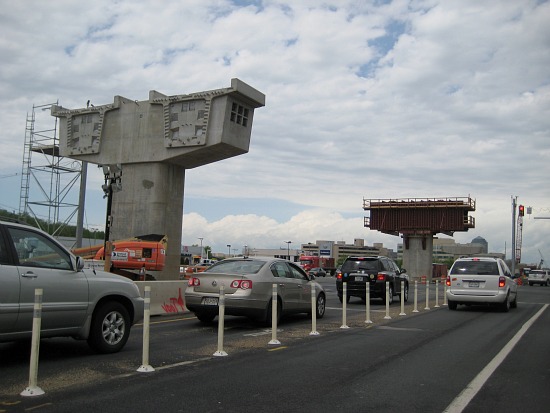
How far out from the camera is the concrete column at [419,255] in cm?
6038

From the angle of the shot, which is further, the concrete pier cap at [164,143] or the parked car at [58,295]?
the concrete pier cap at [164,143]

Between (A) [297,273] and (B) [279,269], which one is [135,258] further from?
(B) [279,269]

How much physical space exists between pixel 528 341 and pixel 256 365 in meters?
5.88

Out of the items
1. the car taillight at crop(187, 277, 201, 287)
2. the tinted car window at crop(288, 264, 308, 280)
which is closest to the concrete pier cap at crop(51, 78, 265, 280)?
the tinted car window at crop(288, 264, 308, 280)

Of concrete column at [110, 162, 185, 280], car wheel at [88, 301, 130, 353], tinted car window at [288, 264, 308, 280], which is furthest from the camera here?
concrete column at [110, 162, 185, 280]

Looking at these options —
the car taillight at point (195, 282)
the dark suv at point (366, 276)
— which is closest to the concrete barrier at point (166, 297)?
the car taillight at point (195, 282)

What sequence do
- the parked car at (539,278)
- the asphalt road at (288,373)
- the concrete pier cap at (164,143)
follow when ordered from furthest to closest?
the parked car at (539,278) → the concrete pier cap at (164,143) → the asphalt road at (288,373)

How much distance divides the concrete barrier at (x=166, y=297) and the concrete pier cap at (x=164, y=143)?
1373 cm

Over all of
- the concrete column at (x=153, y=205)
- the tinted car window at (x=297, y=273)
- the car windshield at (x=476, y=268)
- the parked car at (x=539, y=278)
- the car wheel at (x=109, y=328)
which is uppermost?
the concrete column at (x=153, y=205)

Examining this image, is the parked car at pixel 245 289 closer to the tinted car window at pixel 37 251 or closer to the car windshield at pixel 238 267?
the car windshield at pixel 238 267

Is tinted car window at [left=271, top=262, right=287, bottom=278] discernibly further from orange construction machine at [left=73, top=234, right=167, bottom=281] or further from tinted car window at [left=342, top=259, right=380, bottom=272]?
orange construction machine at [left=73, top=234, right=167, bottom=281]

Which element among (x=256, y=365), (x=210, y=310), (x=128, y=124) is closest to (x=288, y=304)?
(x=210, y=310)

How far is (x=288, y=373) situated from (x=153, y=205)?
2325 centimetres

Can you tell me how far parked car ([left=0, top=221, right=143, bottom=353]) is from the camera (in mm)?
6465
